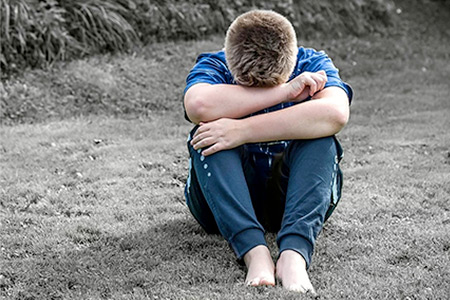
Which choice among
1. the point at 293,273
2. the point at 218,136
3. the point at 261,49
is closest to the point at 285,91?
the point at 261,49

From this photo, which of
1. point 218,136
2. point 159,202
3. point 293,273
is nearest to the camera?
point 293,273

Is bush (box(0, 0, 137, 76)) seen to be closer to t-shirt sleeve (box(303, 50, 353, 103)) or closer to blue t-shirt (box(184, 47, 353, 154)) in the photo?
blue t-shirt (box(184, 47, 353, 154))

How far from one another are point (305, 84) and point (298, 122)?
0.56ft

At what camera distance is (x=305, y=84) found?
9.55ft

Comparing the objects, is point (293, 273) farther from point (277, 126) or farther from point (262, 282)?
point (277, 126)

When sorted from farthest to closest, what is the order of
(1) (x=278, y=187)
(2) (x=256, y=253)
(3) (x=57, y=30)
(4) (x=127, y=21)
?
1. (4) (x=127, y=21)
2. (3) (x=57, y=30)
3. (1) (x=278, y=187)
4. (2) (x=256, y=253)

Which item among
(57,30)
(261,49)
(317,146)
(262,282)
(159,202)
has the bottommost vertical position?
(57,30)

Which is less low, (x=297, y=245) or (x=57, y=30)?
(x=297, y=245)

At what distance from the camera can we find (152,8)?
762 cm

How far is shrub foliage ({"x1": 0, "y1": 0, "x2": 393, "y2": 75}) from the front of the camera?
21.7 feet

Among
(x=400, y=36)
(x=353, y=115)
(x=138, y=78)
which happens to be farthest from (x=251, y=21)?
(x=400, y=36)

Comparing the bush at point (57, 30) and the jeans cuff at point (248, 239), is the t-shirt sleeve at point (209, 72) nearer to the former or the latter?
the jeans cuff at point (248, 239)

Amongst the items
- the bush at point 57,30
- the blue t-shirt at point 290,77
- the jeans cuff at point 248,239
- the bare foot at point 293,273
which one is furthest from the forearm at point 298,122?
the bush at point 57,30

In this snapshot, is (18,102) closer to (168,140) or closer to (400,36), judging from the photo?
(168,140)
